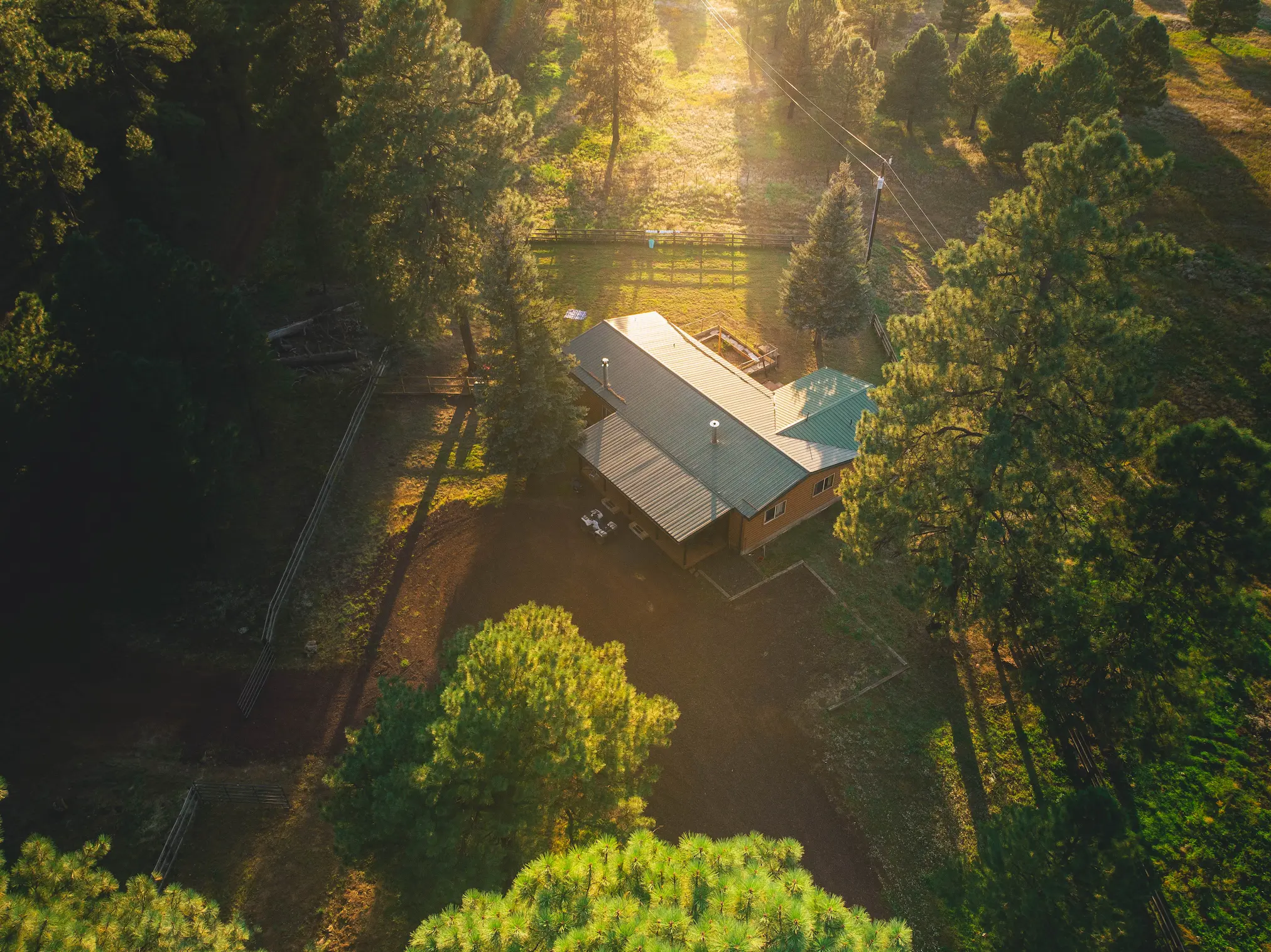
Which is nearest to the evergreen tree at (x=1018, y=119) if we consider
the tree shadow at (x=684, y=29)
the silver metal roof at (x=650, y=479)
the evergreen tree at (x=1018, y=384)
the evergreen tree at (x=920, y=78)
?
the evergreen tree at (x=920, y=78)

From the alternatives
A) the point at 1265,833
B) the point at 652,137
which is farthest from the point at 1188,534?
the point at 652,137

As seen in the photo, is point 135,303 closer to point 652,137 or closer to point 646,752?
point 646,752

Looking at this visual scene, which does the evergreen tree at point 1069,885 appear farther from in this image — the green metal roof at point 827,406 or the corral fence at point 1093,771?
the green metal roof at point 827,406

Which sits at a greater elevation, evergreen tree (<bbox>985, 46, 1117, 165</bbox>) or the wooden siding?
evergreen tree (<bbox>985, 46, 1117, 165</bbox>)

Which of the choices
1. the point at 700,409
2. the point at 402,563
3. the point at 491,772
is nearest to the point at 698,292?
the point at 700,409

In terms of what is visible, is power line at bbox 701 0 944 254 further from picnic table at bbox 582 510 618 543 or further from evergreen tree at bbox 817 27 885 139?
picnic table at bbox 582 510 618 543

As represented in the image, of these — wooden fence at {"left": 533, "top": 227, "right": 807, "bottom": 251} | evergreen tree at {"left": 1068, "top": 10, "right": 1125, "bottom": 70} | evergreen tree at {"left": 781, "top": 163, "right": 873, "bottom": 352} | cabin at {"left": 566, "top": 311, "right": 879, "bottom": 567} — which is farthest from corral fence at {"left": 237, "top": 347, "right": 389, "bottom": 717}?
evergreen tree at {"left": 1068, "top": 10, "right": 1125, "bottom": 70}

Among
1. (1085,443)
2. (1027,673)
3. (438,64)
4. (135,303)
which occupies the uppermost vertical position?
(438,64)
